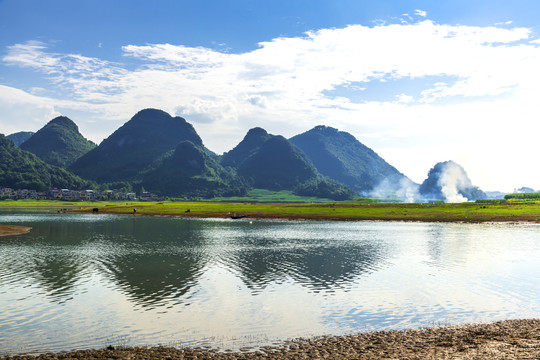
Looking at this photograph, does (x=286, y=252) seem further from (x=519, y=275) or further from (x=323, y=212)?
(x=323, y=212)

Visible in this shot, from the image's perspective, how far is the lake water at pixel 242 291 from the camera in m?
24.8

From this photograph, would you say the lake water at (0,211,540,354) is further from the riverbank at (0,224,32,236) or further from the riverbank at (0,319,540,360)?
the riverbank at (0,224,32,236)

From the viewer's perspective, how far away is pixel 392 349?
2125cm

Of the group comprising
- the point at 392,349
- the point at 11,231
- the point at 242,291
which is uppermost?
the point at 392,349

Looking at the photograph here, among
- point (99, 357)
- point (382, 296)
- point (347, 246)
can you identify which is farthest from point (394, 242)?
point (99, 357)

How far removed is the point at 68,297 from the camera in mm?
32469

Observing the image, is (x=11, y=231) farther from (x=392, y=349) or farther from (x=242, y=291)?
(x=392, y=349)

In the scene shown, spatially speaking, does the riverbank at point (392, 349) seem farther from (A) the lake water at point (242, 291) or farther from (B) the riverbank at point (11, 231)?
(B) the riverbank at point (11, 231)

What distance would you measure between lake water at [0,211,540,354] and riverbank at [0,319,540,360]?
1.54m

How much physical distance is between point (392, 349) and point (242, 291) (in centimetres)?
1676

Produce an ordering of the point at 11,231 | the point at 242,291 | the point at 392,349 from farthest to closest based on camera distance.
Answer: the point at 11,231
the point at 242,291
the point at 392,349

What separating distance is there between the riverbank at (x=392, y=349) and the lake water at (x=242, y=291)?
154 centimetres

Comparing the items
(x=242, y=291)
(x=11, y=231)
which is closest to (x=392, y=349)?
(x=242, y=291)

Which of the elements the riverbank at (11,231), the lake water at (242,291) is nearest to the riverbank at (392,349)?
the lake water at (242,291)
